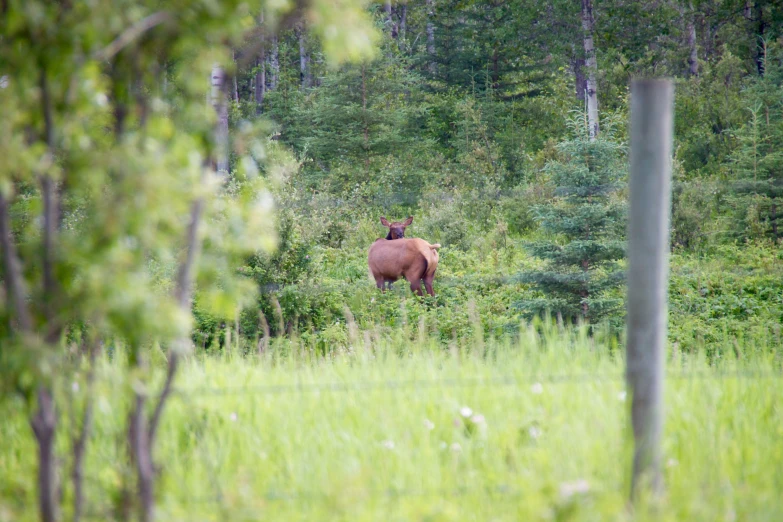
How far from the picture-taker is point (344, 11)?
6.67 feet

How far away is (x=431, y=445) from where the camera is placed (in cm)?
311

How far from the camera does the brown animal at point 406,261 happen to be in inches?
400

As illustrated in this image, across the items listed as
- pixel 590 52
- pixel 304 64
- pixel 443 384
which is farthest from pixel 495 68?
pixel 443 384

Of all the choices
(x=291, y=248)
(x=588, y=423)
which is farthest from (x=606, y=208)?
(x=588, y=423)

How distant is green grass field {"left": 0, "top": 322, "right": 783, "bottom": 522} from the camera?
2357mm

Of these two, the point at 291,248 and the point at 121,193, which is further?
the point at 291,248

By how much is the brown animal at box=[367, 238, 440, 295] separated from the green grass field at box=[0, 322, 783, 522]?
19.8 feet

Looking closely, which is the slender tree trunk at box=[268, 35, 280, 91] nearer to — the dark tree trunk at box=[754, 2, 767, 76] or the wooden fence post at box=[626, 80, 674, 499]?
the dark tree trunk at box=[754, 2, 767, 76]

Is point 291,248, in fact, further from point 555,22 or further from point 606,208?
point 555,22

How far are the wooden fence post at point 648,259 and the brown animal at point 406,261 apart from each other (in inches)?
306

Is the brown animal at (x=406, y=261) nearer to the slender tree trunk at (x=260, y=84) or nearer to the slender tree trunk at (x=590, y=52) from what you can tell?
the slender tree trunk at (x=590, y=52)

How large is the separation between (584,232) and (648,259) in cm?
533

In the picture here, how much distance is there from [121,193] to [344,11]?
0.78m

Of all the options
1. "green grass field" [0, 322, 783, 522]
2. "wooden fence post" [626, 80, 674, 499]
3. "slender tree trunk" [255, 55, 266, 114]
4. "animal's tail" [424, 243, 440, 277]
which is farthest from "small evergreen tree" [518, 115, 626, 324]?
"slender tree trunk" [255, 55, 266, 114]
